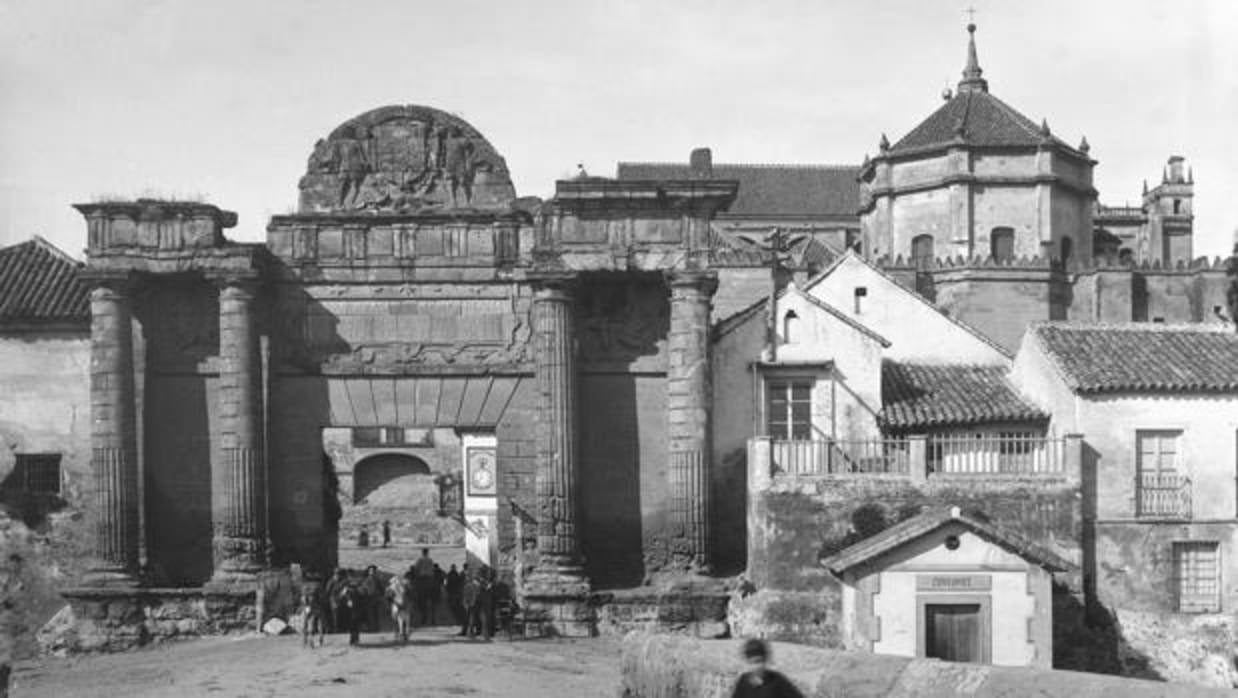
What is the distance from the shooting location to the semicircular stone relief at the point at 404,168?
26781 millimetres

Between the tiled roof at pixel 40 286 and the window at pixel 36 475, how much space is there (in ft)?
8.10

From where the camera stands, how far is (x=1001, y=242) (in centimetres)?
5347

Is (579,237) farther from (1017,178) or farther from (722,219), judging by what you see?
(722,219)

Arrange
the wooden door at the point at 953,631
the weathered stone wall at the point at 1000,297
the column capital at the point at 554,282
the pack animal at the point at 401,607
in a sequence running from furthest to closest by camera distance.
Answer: the weathered stone wall at the point at 1000,297, the wooden door at the point at 953,631, the column capital at the point at 554,282, the pack animal at the point at 401,607

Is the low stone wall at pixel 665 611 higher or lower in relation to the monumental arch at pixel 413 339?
lower

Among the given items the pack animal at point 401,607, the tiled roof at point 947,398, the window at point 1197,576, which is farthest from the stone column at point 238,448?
the window at point 1197,576

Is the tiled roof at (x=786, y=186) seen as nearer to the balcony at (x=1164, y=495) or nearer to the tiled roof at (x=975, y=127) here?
the tiled roof at (x=975, y=127)

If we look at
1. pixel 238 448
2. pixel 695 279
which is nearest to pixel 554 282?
pixel 695 279

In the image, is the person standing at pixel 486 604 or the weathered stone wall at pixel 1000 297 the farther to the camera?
the weathered stone wall at pixel 1000 297

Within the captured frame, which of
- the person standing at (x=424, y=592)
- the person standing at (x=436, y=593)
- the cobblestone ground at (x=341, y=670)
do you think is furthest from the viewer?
the person standing at (x=436, y=593)

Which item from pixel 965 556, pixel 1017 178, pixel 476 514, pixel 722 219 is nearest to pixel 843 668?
pixel 965 556

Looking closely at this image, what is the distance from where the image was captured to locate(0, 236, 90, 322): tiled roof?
94.2ft

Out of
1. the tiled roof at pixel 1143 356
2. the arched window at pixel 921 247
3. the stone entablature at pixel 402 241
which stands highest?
the arched window at pixel 921 247

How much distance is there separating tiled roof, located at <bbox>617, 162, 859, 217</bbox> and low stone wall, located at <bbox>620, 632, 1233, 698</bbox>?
45404 millimetres
